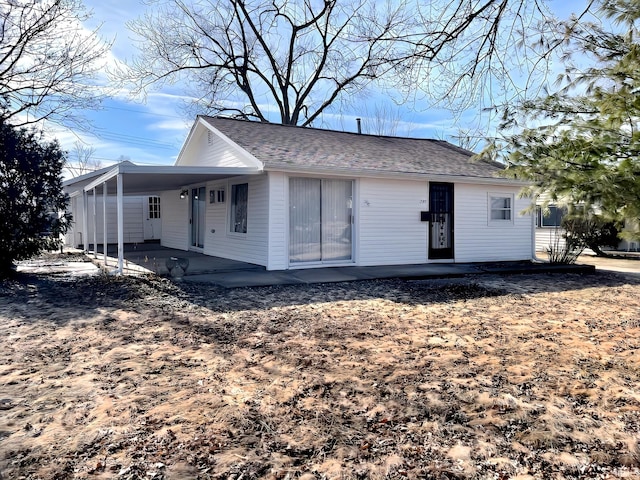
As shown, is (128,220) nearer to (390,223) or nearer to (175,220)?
(175,220)

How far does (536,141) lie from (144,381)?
4.00 meters

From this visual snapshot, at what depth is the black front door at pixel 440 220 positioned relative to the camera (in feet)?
41.1

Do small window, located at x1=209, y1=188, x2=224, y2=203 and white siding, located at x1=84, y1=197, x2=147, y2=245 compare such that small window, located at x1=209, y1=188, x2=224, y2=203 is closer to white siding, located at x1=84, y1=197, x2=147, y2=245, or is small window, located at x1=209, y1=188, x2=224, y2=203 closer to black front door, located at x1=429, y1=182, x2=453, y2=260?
black front door, located at x1=429, y1=182, x2=453, y2=260

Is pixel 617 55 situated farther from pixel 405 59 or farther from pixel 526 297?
pixel 526 297

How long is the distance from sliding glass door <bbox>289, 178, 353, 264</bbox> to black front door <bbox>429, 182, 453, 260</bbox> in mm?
2539

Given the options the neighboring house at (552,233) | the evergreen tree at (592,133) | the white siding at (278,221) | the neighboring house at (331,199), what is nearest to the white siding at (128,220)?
the neighboring house at (331,199)

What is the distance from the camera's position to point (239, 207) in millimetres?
11961

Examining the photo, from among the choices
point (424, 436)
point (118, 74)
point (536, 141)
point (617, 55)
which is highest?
point (118, 74)

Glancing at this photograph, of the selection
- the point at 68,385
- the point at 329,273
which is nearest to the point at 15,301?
the point at 68,385

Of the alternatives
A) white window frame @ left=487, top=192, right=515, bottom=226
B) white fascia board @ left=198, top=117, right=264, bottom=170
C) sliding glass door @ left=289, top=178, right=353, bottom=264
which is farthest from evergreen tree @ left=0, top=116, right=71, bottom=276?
white window frame @ left=487, top=192, right=515, bottom=226

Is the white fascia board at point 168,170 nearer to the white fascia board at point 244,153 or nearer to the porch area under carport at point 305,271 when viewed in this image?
the white fascia board at point 244,153

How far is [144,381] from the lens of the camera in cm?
384

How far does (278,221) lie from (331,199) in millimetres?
1570

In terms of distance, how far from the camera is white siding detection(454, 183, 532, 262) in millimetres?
12875
